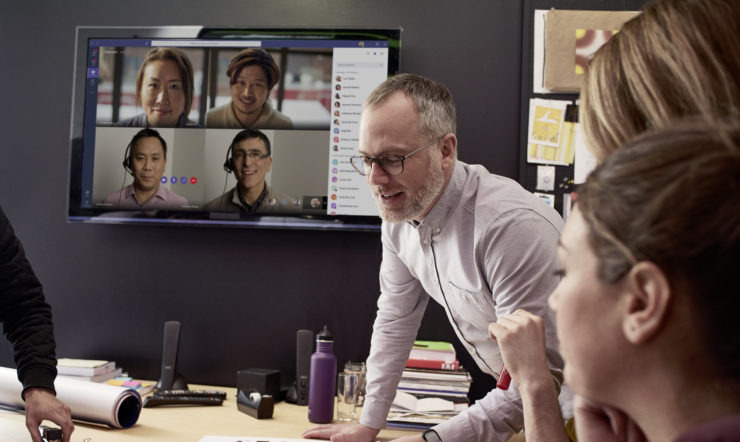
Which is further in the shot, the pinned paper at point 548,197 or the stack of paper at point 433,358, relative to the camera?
the pinned paper at point 548,197

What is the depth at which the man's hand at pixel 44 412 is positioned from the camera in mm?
1404

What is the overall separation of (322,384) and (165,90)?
123 cm

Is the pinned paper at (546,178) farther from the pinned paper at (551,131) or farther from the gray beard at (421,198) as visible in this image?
the gray beard at (421,198)

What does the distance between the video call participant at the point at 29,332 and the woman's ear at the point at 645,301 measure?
1341mm

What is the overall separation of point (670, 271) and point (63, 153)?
238 cm

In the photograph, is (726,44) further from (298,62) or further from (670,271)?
(298,62)

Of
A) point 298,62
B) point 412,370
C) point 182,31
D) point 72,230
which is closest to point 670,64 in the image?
point 412,370

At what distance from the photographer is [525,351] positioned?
1070 mm

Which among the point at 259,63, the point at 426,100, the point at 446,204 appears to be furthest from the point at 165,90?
the point at 446,204

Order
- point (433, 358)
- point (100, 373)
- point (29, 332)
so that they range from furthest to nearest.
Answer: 1. point (100, 373)
2. point (433, 358)
3. point (29, 332)

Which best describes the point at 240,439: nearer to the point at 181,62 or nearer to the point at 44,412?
the point at 44,412

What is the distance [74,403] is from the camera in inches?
61.9

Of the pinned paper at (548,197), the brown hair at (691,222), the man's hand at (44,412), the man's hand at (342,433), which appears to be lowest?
the man's hand at (342,433)

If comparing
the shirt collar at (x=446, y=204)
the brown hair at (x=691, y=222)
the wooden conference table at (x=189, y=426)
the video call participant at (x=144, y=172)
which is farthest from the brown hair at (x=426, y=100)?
the brown hair at (x=691, y=222)
